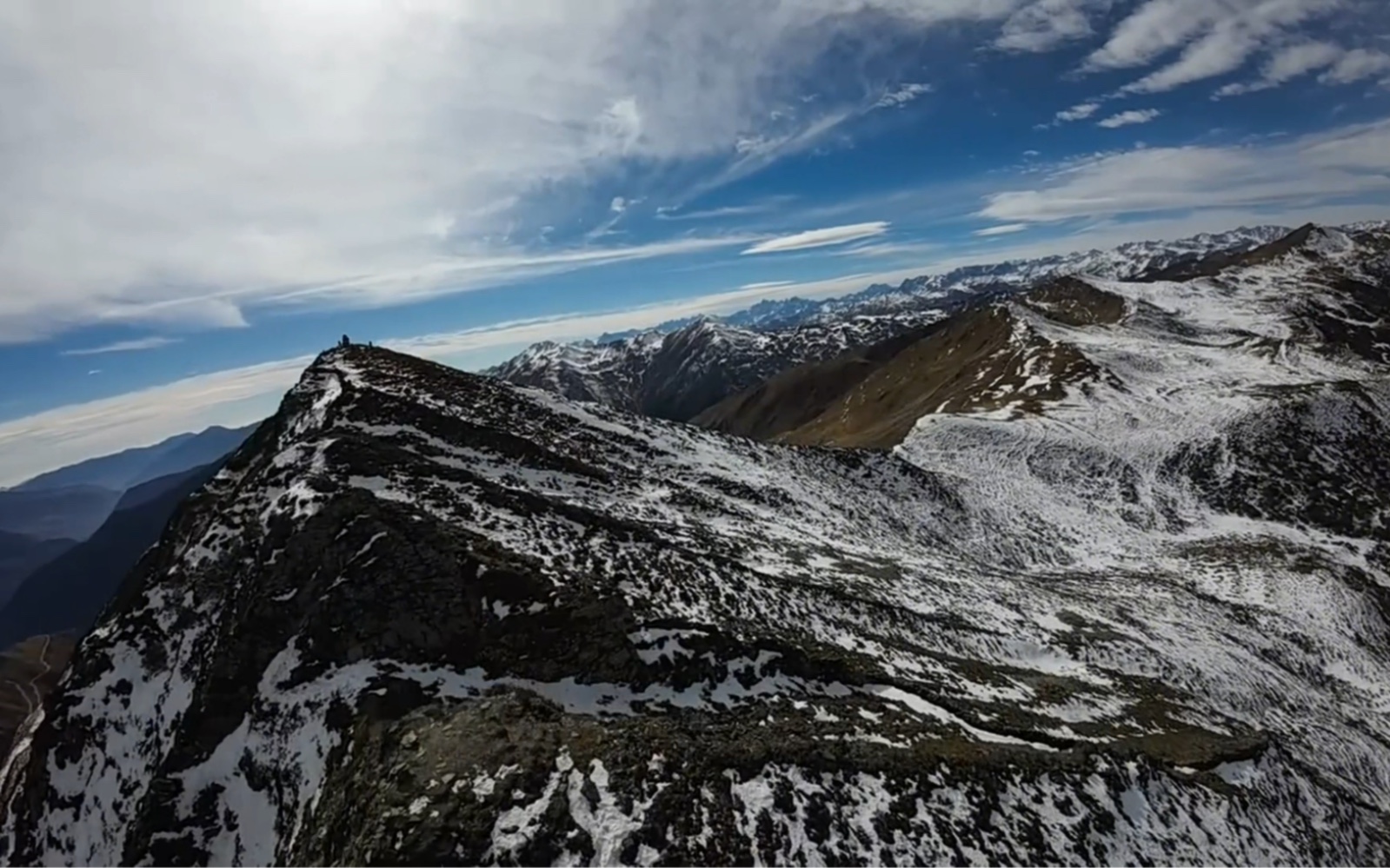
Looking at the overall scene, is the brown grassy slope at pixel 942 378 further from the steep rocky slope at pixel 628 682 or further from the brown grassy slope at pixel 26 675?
the brown grassy slope at pixel 26 675

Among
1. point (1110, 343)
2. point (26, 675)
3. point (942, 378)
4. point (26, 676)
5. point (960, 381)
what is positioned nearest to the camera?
point (1110, 343)

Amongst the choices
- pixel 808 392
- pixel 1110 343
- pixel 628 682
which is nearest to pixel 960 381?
pixel 1110 343

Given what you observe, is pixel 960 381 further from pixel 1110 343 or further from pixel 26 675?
pixel 26 675

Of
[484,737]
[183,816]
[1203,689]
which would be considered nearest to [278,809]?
[183,816]

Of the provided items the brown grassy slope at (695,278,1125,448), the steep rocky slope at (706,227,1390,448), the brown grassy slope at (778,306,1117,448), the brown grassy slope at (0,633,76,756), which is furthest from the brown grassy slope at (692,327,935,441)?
the brown grassy slope at (0,633,76,756)

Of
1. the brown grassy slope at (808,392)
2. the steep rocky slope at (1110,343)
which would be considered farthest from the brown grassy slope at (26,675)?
the brown grassy slope at (808,392)
